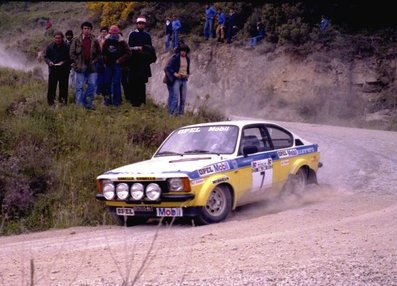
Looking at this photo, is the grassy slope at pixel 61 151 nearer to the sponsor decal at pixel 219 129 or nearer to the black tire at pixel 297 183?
the sponsor decal at pixel 219 129

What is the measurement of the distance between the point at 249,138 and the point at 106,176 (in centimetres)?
226

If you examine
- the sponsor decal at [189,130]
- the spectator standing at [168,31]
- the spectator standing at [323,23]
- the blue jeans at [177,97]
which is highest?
the spectator standing at [323,23]

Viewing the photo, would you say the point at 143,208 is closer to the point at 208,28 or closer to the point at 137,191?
the point at 137,191

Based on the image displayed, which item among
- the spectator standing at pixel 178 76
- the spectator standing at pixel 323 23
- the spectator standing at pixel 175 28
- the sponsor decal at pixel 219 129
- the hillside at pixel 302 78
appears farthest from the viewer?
the spectator standing at pixel 175 28

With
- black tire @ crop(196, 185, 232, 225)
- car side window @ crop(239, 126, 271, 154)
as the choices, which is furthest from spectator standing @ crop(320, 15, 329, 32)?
black tire @ crop(196, 185, 232, 225)

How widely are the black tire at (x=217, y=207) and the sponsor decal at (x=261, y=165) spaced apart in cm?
72

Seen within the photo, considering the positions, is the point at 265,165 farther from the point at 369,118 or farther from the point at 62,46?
the point at 369,118

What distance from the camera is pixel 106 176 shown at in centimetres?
912

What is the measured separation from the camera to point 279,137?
10.7 meters

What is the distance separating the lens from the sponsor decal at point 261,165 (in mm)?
9588

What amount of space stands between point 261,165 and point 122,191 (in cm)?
216

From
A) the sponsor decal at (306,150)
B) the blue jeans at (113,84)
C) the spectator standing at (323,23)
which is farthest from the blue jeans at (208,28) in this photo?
the sponsor decal at (306,150)

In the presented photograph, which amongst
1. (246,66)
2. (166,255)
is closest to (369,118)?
A: (246,66)

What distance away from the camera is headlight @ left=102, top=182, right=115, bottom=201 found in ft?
29.5
